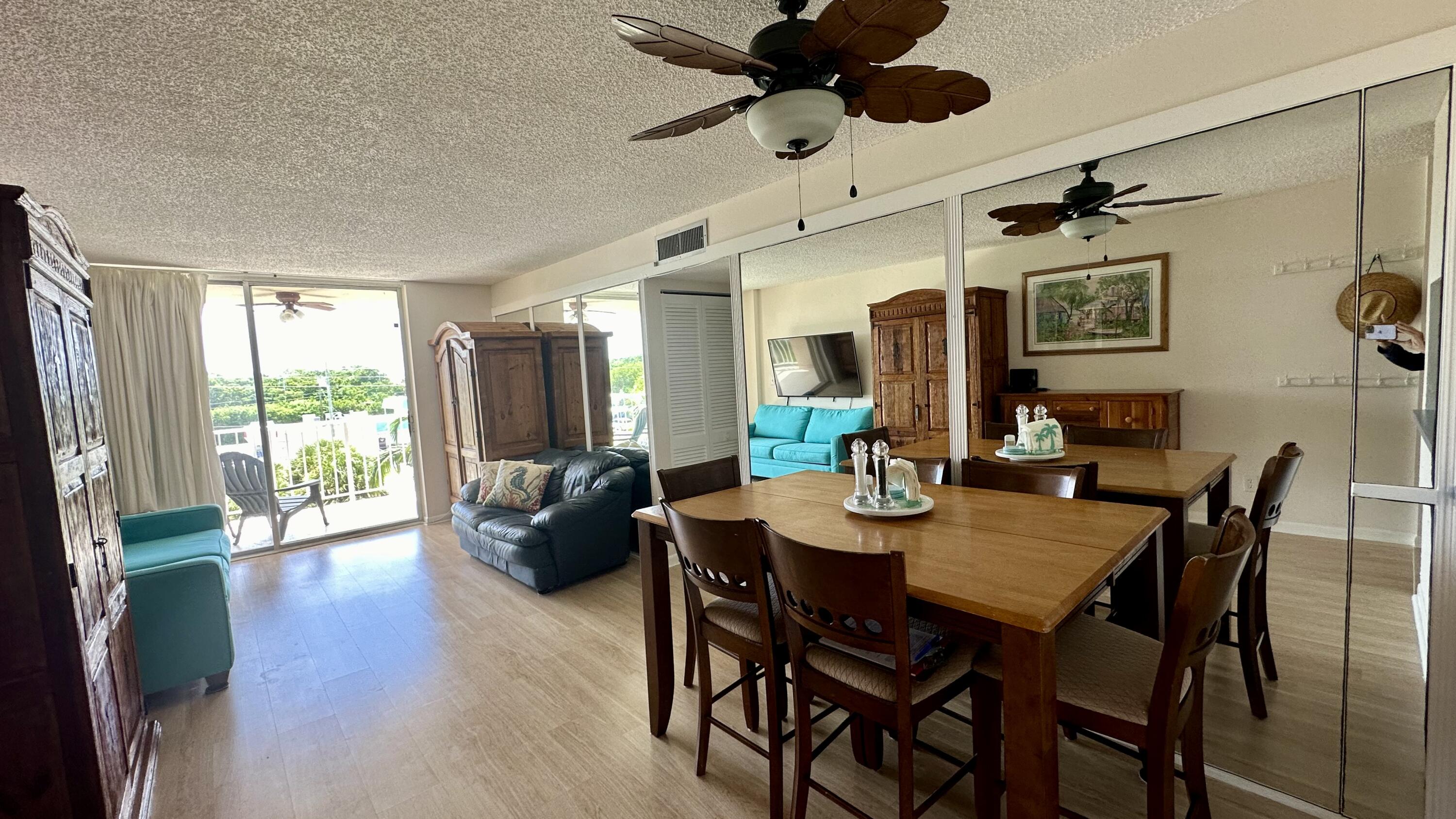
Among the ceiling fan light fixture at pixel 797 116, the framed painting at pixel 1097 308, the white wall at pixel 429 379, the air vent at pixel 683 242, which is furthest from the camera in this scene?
the white wall at pixel 429 379

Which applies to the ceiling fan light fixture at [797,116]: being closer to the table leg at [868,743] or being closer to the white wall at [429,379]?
the table leg at [868,743]

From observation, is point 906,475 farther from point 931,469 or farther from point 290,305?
point 290,305

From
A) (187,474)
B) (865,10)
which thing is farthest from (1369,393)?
(187,474)

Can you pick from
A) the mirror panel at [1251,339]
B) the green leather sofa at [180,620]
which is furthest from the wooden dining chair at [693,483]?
the green leather sofa at [180,620]

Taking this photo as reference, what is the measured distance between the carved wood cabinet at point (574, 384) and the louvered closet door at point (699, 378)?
2.78ft

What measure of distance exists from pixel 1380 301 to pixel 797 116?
1.72 metres

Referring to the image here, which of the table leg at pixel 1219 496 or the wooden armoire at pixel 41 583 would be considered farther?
the table leg at pixel 1219 496

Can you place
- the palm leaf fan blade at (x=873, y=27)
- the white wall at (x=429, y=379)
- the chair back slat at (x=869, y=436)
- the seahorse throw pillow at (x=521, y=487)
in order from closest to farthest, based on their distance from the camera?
the palm leaf fan blade at (x=873, y=27), the chair back slat at (x=869, y=436), the seahorse throw pillow at (x=521, y=487), the white wall at (x=429, y=379)

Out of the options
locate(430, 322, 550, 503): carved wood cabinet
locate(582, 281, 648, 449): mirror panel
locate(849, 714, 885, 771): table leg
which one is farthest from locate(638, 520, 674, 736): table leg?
locate(430, 322, 550, 503): carved wood cabinet

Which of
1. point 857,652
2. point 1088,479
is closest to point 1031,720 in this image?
point 857,652

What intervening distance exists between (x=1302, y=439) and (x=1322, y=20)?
1208 mm

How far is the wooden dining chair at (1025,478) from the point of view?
2.00m

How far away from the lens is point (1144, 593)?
2.00m

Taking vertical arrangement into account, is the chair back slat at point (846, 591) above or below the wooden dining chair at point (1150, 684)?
above
